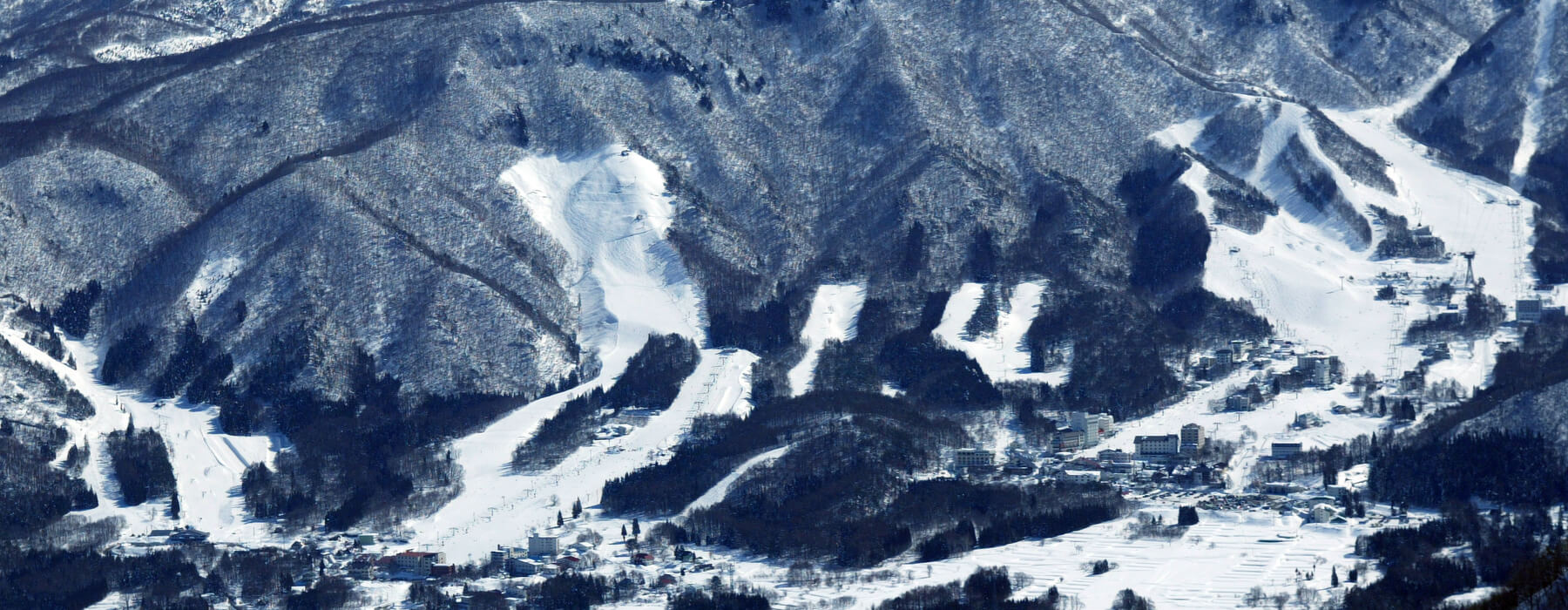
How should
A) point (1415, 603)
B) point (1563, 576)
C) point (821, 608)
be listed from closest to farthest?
point (1563, 576) < point (1415, 603) < point (821, 608)

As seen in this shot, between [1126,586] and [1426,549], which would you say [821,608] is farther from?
[1426,549]

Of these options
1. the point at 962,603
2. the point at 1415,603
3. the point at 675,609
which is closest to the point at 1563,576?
the point at 1415,603

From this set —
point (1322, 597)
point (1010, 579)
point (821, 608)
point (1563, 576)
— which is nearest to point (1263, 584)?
point (1322, 597)

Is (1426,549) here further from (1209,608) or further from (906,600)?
(906,600)

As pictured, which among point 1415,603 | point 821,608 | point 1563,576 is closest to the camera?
point 1563,576

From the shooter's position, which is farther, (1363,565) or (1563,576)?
(1363,565)

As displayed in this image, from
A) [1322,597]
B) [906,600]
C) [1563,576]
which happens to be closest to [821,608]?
[906,600]

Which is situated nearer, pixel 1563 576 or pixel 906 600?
pixel 1563 576
